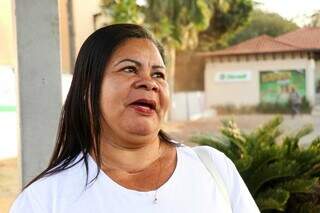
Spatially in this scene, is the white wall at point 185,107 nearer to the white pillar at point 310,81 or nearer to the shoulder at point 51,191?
the white pillar at point 310,81

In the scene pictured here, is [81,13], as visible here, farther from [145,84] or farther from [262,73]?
[262,73]

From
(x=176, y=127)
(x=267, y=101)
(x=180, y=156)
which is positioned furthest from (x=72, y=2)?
(x=267, y=101)

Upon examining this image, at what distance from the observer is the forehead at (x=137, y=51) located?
156 cm

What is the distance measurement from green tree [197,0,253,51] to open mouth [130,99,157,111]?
1187 inches

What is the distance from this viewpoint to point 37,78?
10.6 feet

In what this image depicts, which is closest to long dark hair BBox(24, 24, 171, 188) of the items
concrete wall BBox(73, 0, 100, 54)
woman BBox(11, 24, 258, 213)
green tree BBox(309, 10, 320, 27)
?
woman BBox(11, 24, 258, 213)

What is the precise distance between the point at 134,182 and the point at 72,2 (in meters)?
14.6

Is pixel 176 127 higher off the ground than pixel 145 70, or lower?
lower

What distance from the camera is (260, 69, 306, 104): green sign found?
3167 centimetres

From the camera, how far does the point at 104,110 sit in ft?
5.09

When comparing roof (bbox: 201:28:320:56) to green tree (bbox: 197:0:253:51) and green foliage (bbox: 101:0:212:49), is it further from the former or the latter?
green foliage (bbox: 101:0:212:49)

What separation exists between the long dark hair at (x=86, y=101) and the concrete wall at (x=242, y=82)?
102ft

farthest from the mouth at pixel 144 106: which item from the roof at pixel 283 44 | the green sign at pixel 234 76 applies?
the green sign at pixel 234 76

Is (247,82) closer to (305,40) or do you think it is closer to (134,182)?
(305,40)
